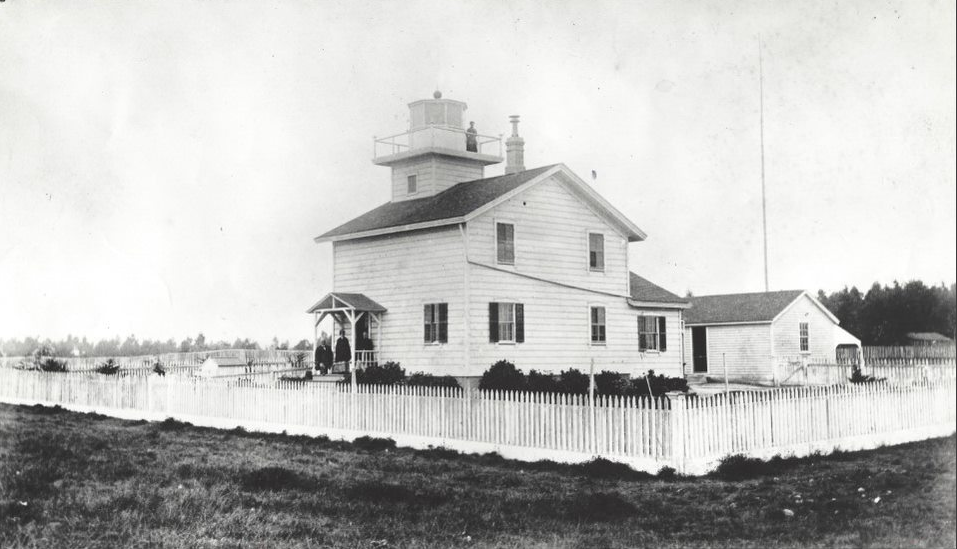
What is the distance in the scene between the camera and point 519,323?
81.0ft

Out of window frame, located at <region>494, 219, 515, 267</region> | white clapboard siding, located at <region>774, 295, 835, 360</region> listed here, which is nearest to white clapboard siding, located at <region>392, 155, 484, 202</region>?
window frame, located at <region>494, 219, 515, 267</region>

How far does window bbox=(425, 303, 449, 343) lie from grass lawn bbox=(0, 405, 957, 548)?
8416mm

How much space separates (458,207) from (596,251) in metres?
5.04

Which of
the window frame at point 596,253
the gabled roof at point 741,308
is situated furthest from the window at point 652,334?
the gabled roof at point 741,308

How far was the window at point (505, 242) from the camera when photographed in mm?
24406

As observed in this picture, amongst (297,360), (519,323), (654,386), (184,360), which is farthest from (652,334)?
(184,360)

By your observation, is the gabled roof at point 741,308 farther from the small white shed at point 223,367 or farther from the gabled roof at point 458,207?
the small white shed at point 223,367

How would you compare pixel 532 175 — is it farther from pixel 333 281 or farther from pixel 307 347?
pixel 307 347

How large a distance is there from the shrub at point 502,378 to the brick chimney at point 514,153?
936cm

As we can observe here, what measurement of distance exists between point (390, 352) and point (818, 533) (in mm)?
17388

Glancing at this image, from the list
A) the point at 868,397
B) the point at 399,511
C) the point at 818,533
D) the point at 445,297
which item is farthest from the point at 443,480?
the point at 445,297

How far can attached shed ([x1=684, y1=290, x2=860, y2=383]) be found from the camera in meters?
38.6

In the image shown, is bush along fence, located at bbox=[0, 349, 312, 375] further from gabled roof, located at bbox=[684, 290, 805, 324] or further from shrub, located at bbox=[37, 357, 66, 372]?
gabled roof, located at bbox=[684, 290, 805, 324]

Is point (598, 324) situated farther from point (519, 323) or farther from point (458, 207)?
point (458, 207)
